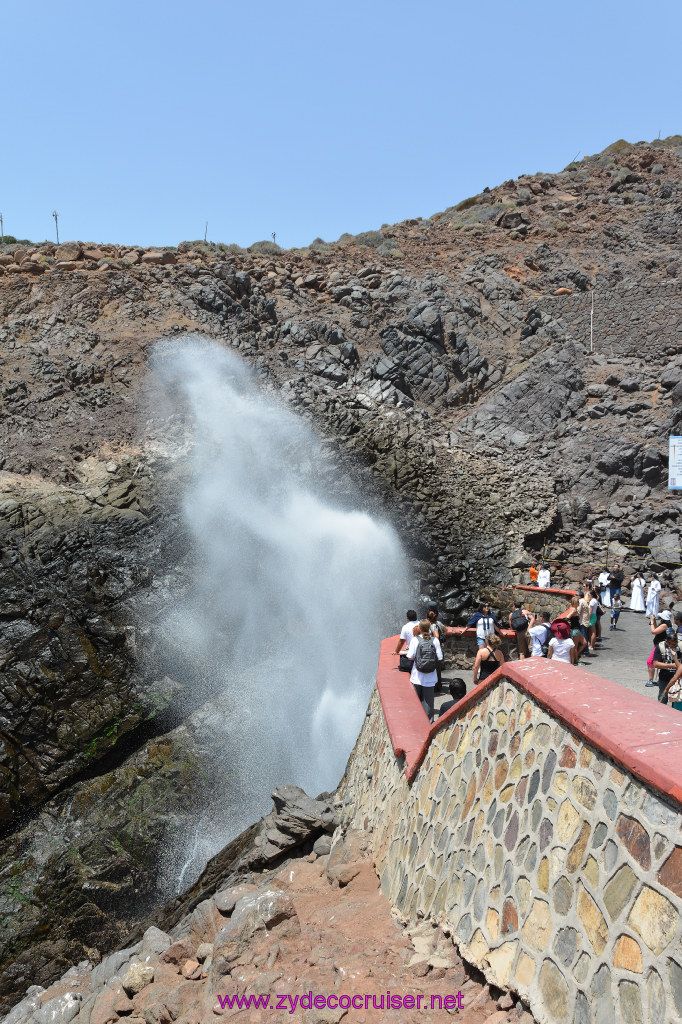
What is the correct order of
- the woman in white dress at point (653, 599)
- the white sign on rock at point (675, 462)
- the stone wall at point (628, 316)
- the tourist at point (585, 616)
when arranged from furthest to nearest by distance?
the stone wall at point (628, 316)
the white sign on rock at point (675, 462)
the woman in white dress at point (653, 599)
the tourist at point (585, 616)

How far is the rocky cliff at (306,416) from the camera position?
43.5 ft

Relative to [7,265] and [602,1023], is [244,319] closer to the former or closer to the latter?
[7,265]

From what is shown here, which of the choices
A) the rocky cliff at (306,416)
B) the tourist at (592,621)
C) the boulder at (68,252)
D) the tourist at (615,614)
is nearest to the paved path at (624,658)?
the tourist at (615,614)

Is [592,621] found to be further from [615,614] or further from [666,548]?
[666,548]

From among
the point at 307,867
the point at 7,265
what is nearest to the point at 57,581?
the point at 307,867

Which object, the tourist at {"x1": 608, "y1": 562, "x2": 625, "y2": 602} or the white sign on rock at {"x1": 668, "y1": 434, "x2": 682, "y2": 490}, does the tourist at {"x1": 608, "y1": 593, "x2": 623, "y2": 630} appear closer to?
the tourist at {"x1": 608, "y1": 562, "x2": 625, "y2": 602}

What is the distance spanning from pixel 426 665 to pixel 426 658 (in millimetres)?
78

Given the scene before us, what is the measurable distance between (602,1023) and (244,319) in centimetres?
3217

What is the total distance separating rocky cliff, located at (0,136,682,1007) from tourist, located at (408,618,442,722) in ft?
23.3

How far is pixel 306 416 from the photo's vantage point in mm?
27016

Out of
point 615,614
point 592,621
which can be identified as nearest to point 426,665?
point 592,621

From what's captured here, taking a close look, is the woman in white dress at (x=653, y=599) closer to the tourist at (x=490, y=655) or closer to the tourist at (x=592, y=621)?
the tourist at (x=592, y=621)

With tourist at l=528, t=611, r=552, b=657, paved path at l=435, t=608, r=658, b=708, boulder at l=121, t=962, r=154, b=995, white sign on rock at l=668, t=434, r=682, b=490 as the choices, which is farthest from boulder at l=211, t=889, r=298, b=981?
white sign on rock at l=668, t=434, r=682, b=490

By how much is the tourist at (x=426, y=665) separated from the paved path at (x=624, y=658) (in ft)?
5.85
